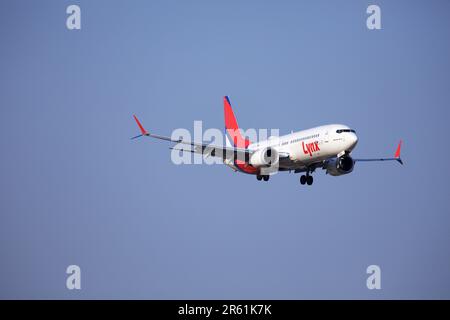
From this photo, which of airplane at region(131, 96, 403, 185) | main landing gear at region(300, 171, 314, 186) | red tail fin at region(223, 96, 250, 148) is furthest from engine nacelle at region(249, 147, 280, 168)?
red tail fin at region(223, 96, 250, 148)

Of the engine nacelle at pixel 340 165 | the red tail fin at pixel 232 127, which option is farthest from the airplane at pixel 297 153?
the red tail fin at pixel 232 127

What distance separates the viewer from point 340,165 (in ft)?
242

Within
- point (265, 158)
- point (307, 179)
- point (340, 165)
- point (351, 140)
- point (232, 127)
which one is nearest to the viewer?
point (351, 140)

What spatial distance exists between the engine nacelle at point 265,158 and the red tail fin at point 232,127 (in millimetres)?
8777

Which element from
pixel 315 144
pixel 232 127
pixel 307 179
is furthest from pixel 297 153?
pixel 232 127

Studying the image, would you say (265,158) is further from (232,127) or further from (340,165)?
(232,127)

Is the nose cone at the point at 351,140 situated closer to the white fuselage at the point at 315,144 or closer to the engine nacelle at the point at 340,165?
the white fuselage at the point at 315,144

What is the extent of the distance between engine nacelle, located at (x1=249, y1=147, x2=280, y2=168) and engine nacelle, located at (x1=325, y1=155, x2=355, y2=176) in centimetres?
507

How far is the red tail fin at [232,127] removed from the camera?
286 feet

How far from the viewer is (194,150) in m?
76.4

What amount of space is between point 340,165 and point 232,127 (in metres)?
20.9
